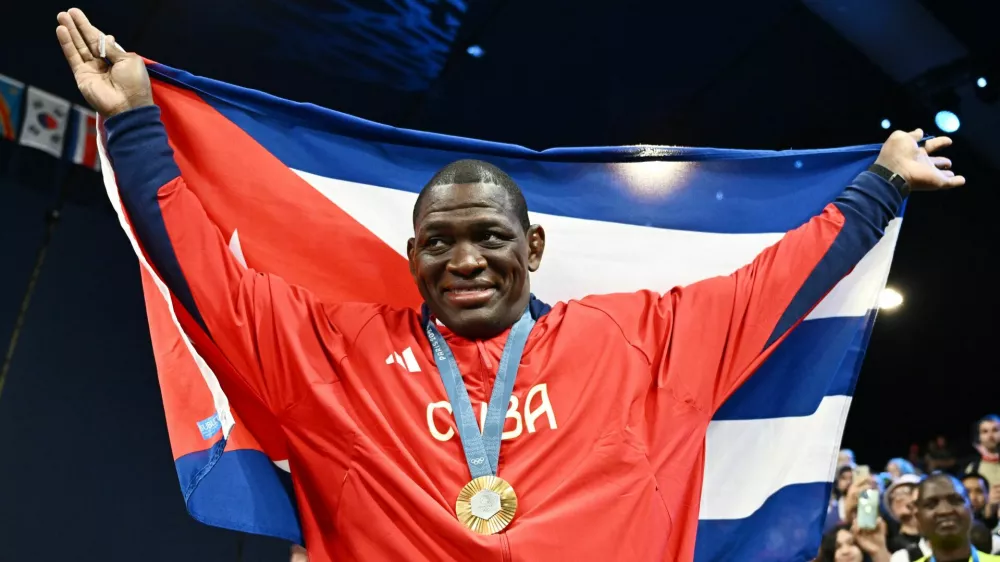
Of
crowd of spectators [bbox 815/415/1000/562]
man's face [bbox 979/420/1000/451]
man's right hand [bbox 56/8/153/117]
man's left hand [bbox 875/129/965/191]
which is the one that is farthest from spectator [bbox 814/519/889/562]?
man's right hand [bbox 56/8/153/117]

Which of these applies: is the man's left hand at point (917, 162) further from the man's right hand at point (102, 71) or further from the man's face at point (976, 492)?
the man's face at point (976, 492)

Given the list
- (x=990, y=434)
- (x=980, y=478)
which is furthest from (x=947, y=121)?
(x=980, y=478)

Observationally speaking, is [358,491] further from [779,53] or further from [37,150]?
[779,53]

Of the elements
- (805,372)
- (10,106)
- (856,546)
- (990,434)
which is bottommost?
(856,546)

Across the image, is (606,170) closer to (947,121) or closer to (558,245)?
(558,245)

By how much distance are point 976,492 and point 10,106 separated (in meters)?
5.53

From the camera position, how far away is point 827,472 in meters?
2.33

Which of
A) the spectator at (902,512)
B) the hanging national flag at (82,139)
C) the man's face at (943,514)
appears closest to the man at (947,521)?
the man's face at (943,514)

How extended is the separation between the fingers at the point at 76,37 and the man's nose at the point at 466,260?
100 cm

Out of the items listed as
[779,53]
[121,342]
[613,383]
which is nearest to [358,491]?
[613,383]

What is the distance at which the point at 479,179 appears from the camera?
2135mm

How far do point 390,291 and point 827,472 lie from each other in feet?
4.10

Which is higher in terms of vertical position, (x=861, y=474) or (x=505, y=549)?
(x=861, y=474)

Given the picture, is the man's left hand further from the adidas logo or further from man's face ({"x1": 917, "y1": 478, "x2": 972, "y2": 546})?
man's face ({"x1": 917, "y1": 478, "x2": 972, "y2": 546})
